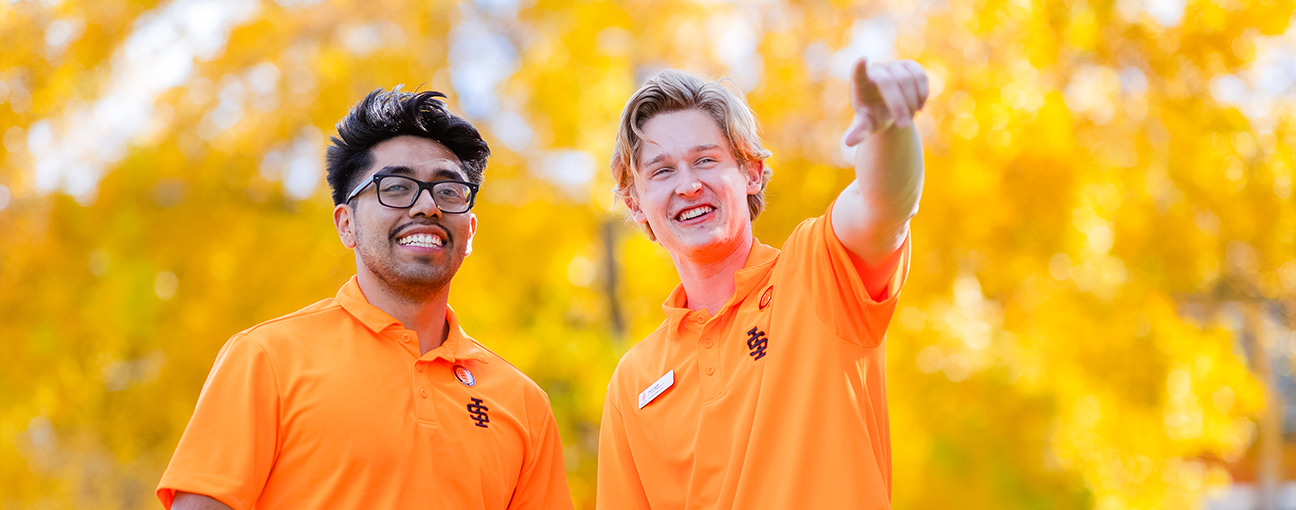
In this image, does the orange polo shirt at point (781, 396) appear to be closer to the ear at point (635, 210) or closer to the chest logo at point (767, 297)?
the chest logo at point (767, 297)

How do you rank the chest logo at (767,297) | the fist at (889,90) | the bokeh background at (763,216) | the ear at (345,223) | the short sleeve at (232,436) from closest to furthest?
1. the fist at (889,90)
2. the short sleeve at (232,436)
3. the chest logo at (767,297)
4. the ear at (345,223)
5. the bokeh background at (763,216)

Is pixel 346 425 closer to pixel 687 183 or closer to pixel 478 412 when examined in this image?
pixel 478 412

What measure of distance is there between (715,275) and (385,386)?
111cm

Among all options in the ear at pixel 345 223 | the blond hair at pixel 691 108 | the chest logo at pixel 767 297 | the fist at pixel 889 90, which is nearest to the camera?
the fist at pixel 889 90

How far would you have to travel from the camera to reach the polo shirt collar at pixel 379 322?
311 centimetres

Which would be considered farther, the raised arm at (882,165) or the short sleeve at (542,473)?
the short sleeve at (542,473)

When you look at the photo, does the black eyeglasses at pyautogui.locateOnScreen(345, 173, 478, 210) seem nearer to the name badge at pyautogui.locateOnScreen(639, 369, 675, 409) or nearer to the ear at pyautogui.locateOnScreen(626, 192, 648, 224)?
the ear at pyautogui.locateOnScreen(626, 192, 648, 224)

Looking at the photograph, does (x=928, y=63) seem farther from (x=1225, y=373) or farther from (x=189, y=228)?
(x=189, y=228)

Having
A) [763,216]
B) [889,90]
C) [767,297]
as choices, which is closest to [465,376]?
[767,297]

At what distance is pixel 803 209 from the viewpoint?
7496 mm

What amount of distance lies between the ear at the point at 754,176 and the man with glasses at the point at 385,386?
971mm

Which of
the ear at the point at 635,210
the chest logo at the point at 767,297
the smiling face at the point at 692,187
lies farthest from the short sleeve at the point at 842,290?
the ear at the point at 635,210

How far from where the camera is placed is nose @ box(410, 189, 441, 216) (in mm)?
3135

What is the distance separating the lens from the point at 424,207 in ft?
10.3
